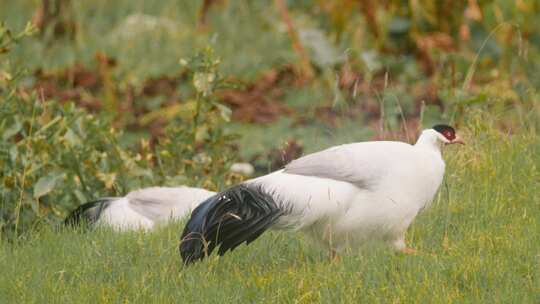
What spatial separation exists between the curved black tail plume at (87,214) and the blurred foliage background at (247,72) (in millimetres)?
387

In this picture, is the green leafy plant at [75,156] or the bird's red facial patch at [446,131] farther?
the green leafy plant at [75,156]

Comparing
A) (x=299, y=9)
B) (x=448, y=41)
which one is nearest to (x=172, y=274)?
(x=448, y=41)

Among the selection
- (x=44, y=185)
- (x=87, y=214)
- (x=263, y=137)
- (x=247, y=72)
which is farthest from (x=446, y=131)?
(x=247, y=72)

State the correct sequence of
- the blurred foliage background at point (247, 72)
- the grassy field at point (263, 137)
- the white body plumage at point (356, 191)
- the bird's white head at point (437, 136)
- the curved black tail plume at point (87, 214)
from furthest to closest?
the blurred foliage background at point (247, 72)
the curved black tail plume at point (87, 214)
the bird's white head at point (437, 136)
the white body plumage at point (356, 191)
the grassy field at point (263, 137)

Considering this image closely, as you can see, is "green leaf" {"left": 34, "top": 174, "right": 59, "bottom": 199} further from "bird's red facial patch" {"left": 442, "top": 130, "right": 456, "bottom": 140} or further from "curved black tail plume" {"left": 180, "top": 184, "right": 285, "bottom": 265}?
"bird's red facial patch" {"left": 442, "top": 130, "right": 456, "bottom": 140}

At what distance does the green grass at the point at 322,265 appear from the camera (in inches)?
191

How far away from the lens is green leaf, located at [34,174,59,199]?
6.47 meters

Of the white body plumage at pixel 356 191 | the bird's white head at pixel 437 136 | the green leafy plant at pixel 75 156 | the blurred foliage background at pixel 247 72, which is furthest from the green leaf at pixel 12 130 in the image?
the bird's white head at pixel 437 136

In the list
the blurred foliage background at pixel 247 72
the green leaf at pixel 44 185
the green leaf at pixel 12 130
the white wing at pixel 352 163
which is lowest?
the blurred foliage background at pixel 247 72

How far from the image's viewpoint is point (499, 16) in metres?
10.2

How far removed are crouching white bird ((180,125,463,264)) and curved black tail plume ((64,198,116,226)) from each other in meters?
1.38

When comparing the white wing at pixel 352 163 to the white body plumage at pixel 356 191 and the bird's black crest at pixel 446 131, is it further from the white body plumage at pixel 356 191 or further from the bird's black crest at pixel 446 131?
the bird's black crest at pixel 446 131

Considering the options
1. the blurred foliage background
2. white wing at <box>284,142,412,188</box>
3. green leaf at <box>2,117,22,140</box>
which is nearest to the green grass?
white wing at <box>284,142,412,188</box>

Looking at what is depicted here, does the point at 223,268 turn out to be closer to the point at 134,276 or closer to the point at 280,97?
the point at 134,276
